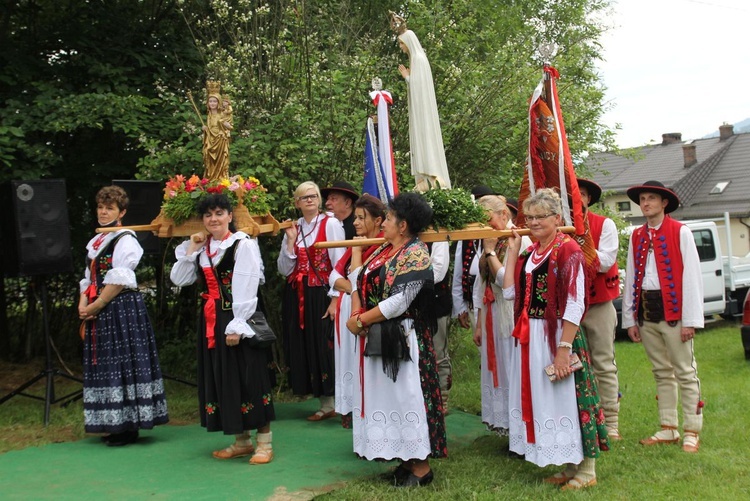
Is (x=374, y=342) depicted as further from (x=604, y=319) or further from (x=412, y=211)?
(x=604, y=319)

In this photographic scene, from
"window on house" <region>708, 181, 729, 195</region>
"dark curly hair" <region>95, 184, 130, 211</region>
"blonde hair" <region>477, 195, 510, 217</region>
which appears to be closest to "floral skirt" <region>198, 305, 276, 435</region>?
"dark curly hair" <region>95, 184, 130, 211</region>

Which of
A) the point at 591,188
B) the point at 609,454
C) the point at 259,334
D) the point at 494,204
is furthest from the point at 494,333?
the point at 259,334

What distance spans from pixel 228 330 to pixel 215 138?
1.81 metres

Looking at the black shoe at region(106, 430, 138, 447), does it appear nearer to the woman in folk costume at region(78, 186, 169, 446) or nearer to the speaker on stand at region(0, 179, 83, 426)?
the woman in folk costume at region(78, 186, 169, 446)

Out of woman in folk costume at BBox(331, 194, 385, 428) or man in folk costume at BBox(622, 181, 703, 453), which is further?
man in folk costume at BBox(622, 181, 703, 453)

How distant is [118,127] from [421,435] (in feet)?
15.9

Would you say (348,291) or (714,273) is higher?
(348,291)

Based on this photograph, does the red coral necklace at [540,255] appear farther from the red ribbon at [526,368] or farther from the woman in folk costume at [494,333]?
the woman in folk costume at [494,333]

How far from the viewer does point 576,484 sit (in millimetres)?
4613

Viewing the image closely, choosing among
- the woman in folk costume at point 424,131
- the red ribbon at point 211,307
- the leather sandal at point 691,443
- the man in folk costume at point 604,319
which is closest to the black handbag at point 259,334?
the red ribbon at point 211,307

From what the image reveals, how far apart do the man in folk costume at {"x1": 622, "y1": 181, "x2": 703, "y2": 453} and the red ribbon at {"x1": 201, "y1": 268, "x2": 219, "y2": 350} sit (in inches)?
115

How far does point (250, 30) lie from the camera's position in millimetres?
8828

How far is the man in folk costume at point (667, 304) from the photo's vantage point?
17.9 ft

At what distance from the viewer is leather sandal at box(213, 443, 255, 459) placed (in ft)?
17.7
